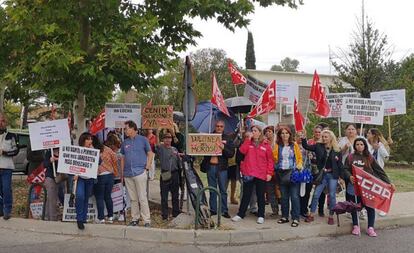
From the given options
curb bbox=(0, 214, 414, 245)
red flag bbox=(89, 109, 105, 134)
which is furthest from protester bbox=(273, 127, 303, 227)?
red flag bbox=(89, 109, 105, 134)

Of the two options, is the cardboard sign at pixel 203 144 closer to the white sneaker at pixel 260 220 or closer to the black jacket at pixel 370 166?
the white sneaker at pixel 260 220

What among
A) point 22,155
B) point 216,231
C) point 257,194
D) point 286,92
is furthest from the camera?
point 22,155

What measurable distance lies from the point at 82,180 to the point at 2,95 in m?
6.91

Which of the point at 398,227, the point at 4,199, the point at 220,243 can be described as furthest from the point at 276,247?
the point at 4,199

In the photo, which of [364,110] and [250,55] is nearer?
[364,110]

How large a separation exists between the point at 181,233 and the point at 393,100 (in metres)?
6.17

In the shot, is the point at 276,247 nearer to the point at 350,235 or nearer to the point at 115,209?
the point at 350,235

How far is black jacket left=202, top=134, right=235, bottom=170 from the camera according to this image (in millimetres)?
8766

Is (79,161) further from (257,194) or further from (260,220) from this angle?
(260,220)

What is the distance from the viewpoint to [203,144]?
28.0 feet

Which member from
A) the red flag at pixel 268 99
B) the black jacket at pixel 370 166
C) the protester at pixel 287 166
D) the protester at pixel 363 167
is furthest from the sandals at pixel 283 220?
the red flag at pixel 268 99

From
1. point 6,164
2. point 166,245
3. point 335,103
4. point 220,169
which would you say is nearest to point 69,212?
point 6,164

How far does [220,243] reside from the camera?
7.52 meters

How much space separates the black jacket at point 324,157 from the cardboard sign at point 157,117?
8.58 feet
